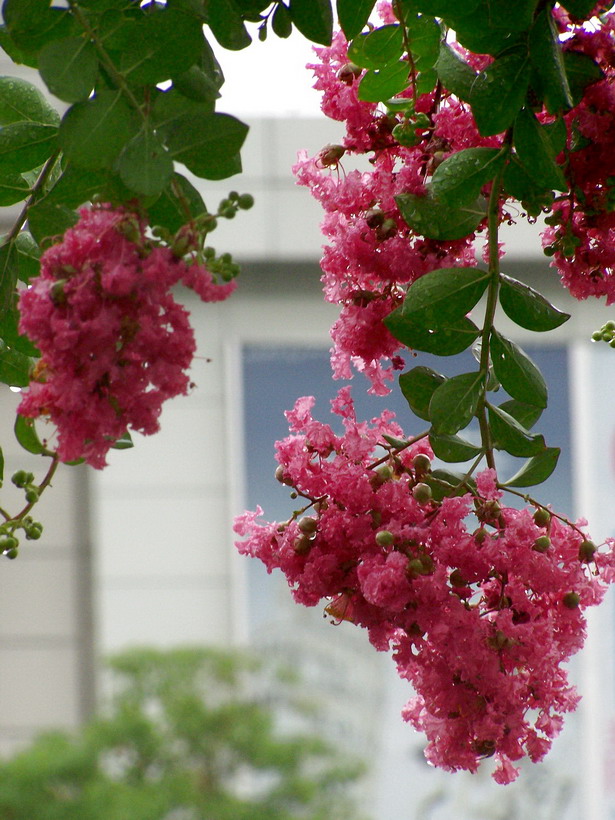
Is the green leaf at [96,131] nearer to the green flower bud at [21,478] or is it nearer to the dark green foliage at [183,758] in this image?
the green flower bud at [21,478]

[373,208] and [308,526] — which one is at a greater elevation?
[373,208]

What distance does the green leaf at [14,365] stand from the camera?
0.53m

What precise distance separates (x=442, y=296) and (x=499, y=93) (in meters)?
0.09

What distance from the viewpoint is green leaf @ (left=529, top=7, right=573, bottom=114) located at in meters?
0.44

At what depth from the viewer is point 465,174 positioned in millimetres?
465

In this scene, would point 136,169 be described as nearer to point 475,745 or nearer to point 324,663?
point 475,745

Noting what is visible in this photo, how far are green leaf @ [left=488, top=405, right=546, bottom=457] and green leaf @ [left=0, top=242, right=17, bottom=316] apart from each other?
0.79 feet

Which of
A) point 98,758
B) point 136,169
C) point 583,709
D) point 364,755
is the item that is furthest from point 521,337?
point 136,169

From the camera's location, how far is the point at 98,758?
2.55 meters

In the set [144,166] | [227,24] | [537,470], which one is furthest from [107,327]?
[537,470]

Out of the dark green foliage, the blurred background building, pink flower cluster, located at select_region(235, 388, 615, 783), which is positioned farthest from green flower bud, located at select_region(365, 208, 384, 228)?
the dark green foliage

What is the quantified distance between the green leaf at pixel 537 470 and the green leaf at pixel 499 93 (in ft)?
0.58

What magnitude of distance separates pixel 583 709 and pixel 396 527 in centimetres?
227

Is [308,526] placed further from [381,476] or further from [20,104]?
[20,104]
